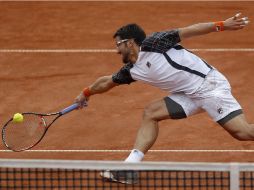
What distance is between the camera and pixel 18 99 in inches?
453

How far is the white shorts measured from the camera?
8664 millimetres

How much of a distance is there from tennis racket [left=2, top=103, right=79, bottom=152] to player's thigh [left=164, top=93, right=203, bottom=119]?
3.21 ft

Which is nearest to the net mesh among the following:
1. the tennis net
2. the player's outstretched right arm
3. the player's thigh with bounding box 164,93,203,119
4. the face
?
the tennis net

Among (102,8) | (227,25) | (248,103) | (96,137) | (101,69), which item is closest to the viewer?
(227,25)

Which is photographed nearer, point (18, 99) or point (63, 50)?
point (18, 99)

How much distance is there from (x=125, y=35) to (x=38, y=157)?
5.61 feet

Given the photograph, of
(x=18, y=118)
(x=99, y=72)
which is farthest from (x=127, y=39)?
(x=99, y=72)

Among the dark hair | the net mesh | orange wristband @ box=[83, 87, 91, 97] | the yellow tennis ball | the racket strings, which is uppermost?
the dark hair

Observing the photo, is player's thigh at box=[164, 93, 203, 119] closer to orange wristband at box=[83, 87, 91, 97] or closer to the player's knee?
the player's knee

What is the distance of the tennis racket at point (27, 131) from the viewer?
9.21m

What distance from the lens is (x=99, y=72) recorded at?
12.5 metres

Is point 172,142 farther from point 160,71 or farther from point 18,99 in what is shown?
point 18,99

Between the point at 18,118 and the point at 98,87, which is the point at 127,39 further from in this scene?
the point at 18,118

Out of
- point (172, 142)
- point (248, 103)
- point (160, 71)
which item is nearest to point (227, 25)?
point (160, 71)
